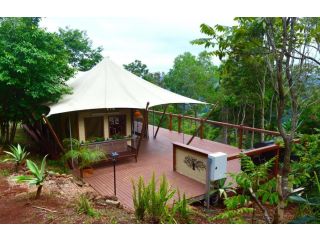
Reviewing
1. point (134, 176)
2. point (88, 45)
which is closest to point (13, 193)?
point (134, 176)

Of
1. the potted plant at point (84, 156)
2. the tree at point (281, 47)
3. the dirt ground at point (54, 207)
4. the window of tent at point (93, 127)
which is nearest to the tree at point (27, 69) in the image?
the window of tent at point (93, 127)

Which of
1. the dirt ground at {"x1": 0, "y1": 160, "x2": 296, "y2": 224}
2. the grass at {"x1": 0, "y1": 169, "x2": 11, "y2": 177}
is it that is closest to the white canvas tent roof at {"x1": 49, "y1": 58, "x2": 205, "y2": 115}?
the grass at {"x1": 0, "y1": 169, "x2": 11, "y2": 177}

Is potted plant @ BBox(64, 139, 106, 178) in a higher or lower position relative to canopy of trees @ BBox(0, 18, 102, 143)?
lower

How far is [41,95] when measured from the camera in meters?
7.72

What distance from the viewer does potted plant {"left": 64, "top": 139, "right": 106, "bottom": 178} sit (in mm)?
6816

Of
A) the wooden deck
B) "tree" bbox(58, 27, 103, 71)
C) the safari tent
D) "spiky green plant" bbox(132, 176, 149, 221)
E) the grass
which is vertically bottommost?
the wooden deck

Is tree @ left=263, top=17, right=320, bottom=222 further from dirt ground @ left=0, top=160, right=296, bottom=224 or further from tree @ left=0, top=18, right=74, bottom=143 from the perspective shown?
tree @ left=0, top=18, right=74, bottom=143

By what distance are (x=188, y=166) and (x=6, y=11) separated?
4.94 metres

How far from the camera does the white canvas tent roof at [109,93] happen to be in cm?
770

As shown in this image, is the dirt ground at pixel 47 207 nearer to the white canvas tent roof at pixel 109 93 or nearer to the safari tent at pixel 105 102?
the white canvas tent roof at pixel 109 93

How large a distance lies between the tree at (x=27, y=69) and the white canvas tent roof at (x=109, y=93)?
2.12 feet

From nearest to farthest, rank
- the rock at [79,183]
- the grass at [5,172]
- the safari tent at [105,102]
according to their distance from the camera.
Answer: the grass at [5,172] → the rock at [79,183] → the safari tent at [105,102]

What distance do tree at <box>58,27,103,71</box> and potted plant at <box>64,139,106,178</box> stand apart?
461 inches
